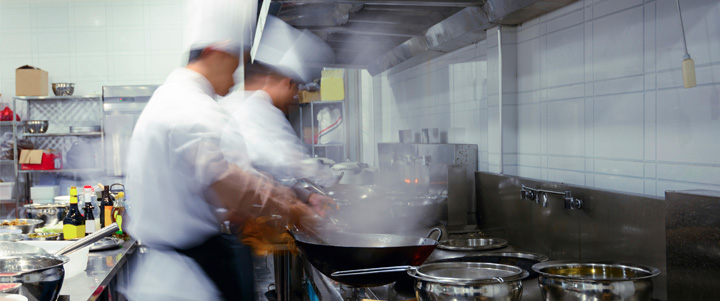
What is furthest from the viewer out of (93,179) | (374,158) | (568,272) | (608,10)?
(93,179)

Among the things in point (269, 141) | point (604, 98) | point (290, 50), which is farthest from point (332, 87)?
point (604, 98)

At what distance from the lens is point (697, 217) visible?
1.26 m

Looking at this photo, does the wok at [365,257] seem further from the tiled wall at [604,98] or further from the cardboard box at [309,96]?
the cardboard box at [309,96]

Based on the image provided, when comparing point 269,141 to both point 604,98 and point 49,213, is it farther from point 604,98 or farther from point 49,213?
point 604,98

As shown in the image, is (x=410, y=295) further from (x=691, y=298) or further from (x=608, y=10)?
(x=608, y=10)

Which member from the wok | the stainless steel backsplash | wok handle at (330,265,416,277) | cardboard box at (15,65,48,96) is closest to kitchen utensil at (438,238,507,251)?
the stainless steel backsplash

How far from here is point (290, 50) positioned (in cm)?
357

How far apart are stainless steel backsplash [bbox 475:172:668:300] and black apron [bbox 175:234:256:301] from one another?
1.10 metres

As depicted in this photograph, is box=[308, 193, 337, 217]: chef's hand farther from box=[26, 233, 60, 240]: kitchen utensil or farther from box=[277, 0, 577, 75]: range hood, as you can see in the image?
box=[26, 233, 60, 240]: kitchen utensil

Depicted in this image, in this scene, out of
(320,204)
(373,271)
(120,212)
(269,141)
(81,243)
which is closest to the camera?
(373,271)

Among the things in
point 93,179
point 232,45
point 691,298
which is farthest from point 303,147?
point 691,298

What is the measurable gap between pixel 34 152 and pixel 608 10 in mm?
6470

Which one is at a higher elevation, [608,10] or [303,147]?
[608,10]

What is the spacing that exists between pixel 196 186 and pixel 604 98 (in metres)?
1.50
